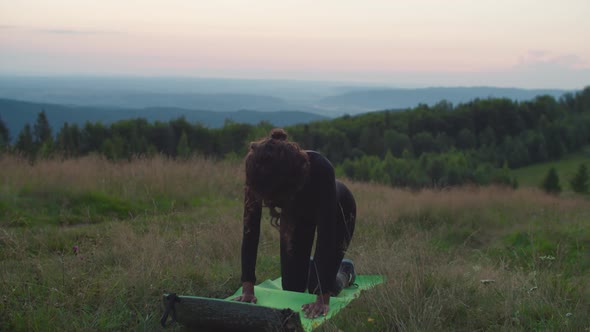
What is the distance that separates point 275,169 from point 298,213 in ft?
2.72

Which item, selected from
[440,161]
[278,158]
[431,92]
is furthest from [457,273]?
[431,92]

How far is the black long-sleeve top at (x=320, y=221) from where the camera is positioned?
318 centimetres

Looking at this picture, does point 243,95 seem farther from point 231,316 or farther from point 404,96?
point 231,316

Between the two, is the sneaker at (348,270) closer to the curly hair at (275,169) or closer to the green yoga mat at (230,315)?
the green yoga mat at (230,315)

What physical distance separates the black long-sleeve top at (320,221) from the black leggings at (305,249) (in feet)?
1.57

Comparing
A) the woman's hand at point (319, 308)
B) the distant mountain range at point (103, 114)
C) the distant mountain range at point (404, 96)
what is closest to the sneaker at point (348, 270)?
the woman's hand at point (319, 308)

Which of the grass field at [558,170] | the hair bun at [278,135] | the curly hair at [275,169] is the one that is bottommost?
the grass field at [558,170]

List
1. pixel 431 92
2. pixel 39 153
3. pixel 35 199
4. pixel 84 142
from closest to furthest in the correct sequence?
pixel 35 199 < pixel 39 153 < pixel 84 142 < pixel 431 92

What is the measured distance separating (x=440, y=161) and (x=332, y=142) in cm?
1276

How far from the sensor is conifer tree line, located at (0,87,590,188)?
36.6m

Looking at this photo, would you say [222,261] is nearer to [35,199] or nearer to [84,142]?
[35,199]

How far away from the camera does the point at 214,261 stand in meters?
4.55

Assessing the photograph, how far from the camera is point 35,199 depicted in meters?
7.00

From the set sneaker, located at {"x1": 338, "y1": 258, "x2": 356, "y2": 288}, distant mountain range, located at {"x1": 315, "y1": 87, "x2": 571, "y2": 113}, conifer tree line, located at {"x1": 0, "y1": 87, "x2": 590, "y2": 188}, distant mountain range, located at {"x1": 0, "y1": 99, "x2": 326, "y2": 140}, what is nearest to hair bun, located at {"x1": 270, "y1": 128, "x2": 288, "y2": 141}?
sneaker, located at {"x1": 338, "y1": 258, "x2": 356, "y2": 288}
